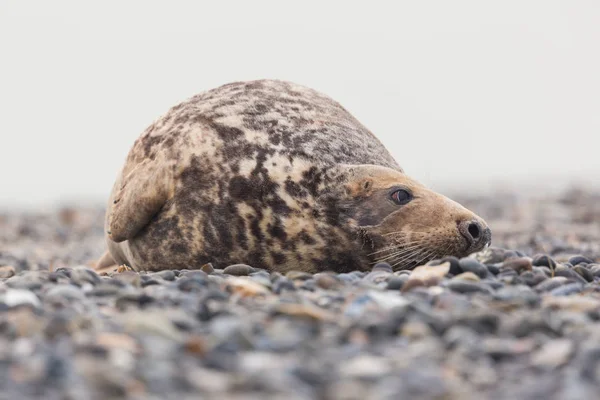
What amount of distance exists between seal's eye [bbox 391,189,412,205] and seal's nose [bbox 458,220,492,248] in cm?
37

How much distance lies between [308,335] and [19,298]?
1268 mm

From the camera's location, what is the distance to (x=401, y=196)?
5.05 m

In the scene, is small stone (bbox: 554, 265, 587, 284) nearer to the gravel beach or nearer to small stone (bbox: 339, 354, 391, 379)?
the gravel beach

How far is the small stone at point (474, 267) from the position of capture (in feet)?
14.0

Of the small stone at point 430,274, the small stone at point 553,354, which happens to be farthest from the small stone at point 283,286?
the small stone at point 553,354

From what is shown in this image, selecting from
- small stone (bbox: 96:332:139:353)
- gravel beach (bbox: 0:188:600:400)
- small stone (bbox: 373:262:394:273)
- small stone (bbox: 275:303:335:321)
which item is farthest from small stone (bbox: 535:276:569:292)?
small stone (bbox: 96:332:139:353)

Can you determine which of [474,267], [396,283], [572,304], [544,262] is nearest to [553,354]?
[572,304]

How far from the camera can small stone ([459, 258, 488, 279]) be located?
4.28 m

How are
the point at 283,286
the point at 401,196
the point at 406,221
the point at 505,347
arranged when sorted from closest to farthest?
the point at 505,347 → the point at 283,286 → the point at 406,221 → the point at 401,196

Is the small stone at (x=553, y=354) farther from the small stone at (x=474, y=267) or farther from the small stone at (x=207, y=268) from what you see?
the small stone at (x=207, y=268)

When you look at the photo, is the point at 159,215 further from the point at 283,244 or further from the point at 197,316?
the point at 197,316

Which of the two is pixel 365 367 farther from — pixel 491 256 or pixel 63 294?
pixel 491 256

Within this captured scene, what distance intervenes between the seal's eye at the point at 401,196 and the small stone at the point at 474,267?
0.75m

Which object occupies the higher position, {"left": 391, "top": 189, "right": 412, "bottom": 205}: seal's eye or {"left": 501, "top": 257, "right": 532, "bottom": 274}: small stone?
{"left": 391, "top": 189, "right": 412, "bottom": 205}: seal's eye
